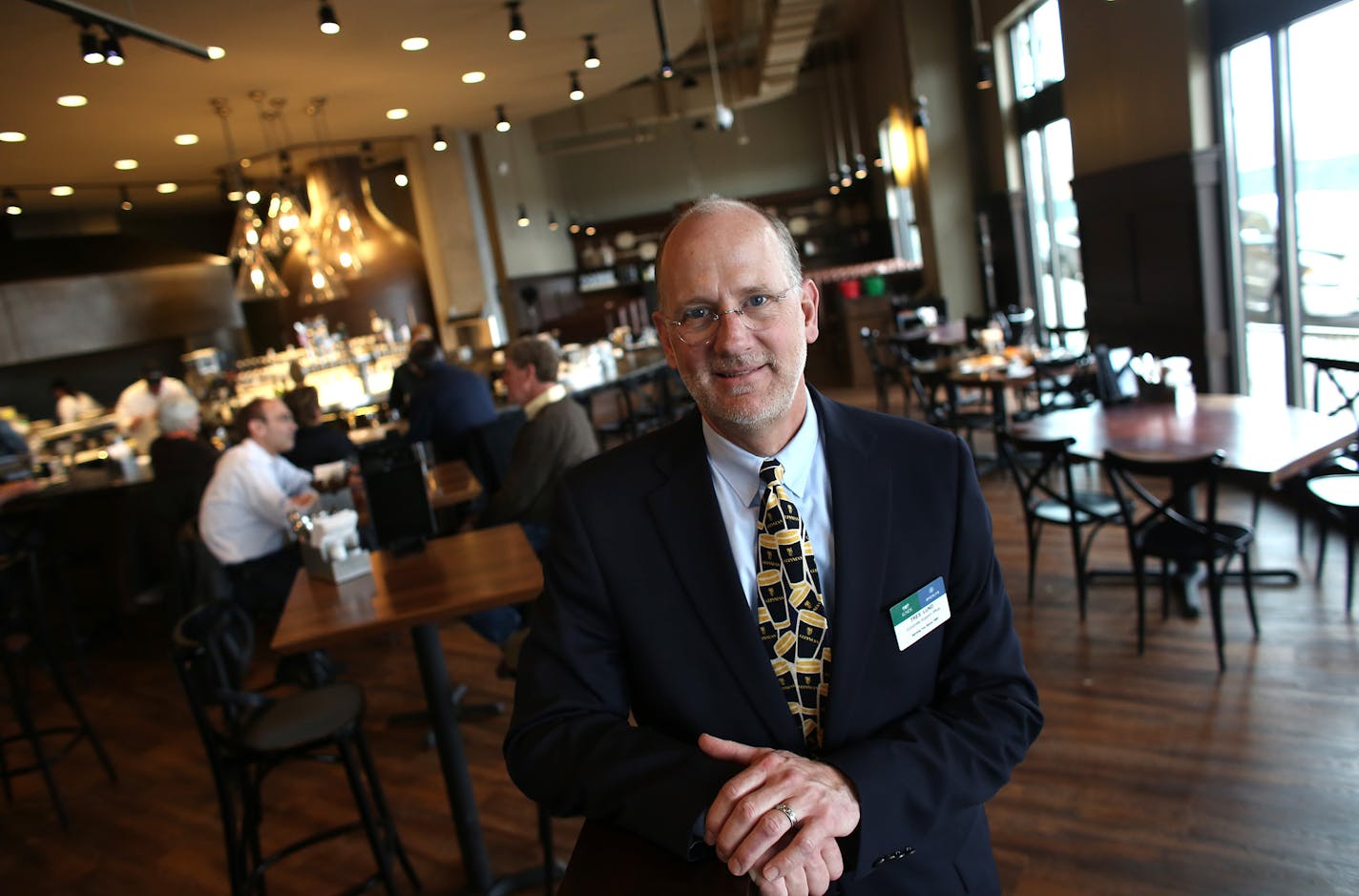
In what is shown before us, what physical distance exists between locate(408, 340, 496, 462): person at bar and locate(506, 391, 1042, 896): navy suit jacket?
490 cm

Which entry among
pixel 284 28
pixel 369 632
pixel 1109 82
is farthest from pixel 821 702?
pixel 1109 82

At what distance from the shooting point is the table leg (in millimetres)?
2895

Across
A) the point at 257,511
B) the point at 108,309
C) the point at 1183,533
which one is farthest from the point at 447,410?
the point at 108,309

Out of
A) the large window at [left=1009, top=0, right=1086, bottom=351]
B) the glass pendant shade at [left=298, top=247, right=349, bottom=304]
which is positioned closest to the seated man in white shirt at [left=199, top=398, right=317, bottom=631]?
the glass pendant shade at [left=298, top=247, right=349, bottom=304]

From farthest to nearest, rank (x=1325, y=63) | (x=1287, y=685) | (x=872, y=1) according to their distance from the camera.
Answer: (x=872, y=1) → (x=1325, y=63) → (x=1287, y=685)

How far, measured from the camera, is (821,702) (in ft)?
4.14

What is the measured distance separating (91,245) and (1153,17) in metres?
11.7

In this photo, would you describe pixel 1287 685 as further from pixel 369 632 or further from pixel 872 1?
pixel 872 1

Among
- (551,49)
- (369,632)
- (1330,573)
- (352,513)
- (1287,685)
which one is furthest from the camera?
(551,49)

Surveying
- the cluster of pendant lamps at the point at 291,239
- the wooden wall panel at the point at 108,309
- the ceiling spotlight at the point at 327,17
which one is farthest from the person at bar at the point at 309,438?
the wooden wall panel at the point at 108,309

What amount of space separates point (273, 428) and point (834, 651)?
151 inches

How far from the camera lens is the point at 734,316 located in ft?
4.00

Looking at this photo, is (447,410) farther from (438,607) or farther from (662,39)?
(438,607)

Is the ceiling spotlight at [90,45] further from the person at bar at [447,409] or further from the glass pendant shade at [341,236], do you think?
the glass pendant shade at [341,236]
